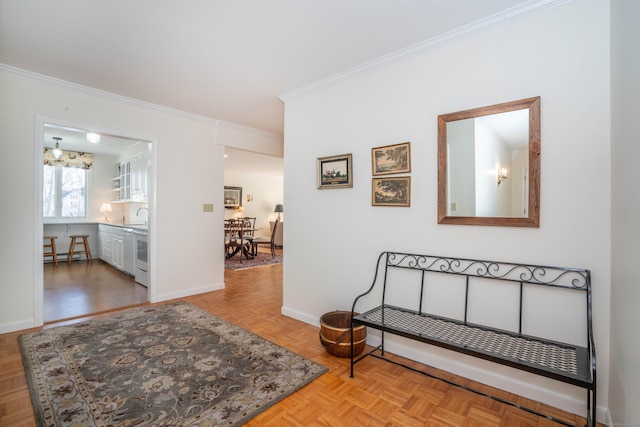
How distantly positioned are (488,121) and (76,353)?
359cm

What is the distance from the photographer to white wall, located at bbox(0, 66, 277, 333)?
9.31 feet

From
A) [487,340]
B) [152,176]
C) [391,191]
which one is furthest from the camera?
[152,176]

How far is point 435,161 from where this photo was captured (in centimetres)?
224

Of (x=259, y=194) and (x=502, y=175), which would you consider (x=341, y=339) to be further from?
(x=259, y=194)

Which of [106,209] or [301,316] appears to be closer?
[301,316]

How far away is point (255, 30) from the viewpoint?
7.09 feet

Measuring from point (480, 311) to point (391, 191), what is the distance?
1091 millimetres

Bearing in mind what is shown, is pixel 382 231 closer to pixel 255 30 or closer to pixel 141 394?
pixel 255 30

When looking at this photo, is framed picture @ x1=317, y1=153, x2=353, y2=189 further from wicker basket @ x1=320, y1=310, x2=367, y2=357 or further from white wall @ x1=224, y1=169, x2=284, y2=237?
white wall @ x1=224, y1=169, x2=284, y2=237

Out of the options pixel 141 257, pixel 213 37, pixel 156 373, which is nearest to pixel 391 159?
pixel 213 37

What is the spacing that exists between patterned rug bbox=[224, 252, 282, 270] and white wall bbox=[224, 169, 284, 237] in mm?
2748

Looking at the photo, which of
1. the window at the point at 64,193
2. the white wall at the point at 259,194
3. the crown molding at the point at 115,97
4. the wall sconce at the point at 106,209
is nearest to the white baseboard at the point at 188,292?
the crown molding at the point at 115,97

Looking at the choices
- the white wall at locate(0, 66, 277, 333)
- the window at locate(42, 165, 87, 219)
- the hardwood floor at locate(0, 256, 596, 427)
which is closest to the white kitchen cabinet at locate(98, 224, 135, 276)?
the window at locate(42, 165, 87, 219)

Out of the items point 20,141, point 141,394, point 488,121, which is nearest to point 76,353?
point 141,394
